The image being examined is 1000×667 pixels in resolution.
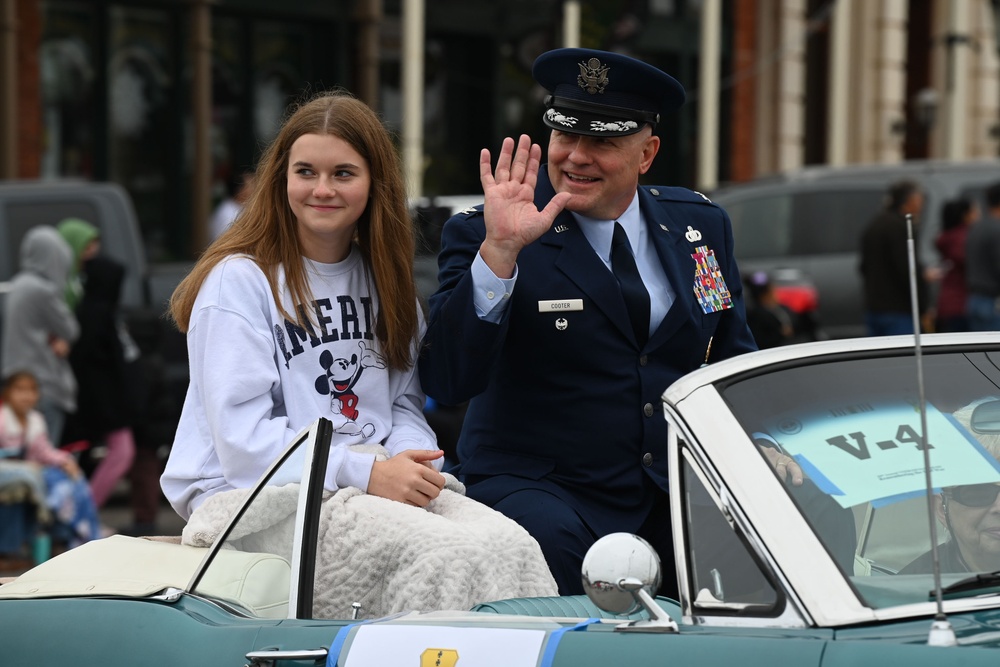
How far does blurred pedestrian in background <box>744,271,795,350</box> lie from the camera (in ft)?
34.2

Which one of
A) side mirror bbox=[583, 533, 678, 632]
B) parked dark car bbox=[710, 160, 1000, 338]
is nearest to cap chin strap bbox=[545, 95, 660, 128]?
side mirror bbox=[583, 533, 678, 632]

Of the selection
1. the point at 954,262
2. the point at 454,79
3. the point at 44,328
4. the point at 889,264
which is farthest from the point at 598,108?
the point at 454,79

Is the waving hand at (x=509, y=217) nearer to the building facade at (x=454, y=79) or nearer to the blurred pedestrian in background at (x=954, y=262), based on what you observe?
the building facade at (x=454, y=79)

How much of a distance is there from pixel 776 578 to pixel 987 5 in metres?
26.2

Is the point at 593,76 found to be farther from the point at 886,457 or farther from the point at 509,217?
the point at 886,457

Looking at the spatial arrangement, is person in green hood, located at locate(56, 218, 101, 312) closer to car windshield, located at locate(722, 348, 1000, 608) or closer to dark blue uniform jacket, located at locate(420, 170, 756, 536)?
dark blue uniform jacket, located at locate(420, 170, 756, 536)

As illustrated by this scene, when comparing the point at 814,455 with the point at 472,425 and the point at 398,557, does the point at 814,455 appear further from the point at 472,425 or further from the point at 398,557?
the point at 472,425

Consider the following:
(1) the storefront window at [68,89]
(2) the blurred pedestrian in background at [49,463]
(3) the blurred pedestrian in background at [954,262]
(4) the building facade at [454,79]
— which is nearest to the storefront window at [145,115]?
(4) the building facade at [454,79]

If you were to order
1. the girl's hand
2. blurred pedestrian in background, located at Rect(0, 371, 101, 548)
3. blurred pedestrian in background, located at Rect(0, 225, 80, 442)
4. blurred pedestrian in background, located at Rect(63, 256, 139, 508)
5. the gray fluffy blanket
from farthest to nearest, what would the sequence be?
1. blurred pedestrian in background, located at Rect(63, 256, 139, 508)
2. blurred pedestrian in background, located at Rect(0, 225, 80, 442)
3. blurred pedestrian in background, located at Rect(0, 371, 101, 548)
4. the girl's hand
5. the gray fluffy blanket

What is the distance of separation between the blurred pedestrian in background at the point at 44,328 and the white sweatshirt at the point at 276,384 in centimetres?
609

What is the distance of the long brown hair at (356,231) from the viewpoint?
3727 mm

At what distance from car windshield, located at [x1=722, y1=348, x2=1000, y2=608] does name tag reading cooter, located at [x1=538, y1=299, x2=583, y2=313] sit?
102cm

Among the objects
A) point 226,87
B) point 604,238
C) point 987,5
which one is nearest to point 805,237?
point 226,87

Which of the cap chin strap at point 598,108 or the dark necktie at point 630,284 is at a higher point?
the cap chin strap at point 598,108
